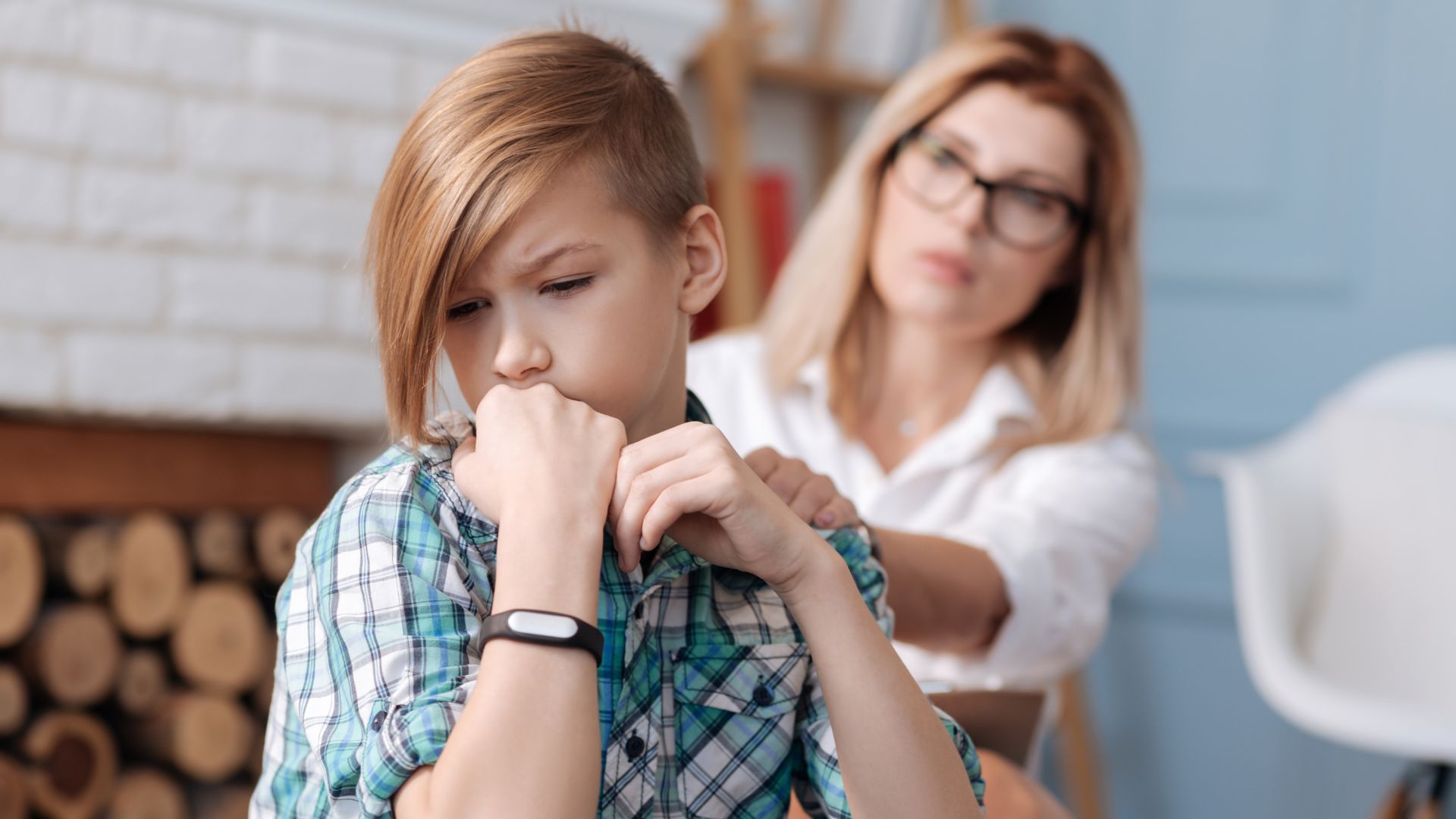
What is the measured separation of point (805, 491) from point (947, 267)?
0.68m

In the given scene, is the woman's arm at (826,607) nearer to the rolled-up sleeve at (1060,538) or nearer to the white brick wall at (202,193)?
the rolled-up sleeve at (1060,538)

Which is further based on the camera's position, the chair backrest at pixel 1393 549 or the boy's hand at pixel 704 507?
the chair backrest at pixel 1393 549

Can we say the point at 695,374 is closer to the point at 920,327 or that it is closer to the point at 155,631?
the point at 920,327

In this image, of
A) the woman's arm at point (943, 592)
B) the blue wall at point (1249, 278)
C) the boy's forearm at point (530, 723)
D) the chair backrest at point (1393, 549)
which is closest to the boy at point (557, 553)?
the boy's forearm at point (530, 723)

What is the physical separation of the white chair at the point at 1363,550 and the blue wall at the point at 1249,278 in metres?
0.27

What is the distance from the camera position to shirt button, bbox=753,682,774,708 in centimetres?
86

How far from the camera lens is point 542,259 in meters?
0.76

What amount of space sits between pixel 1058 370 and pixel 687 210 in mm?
979

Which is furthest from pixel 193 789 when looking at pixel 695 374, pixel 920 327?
pixel 920 327

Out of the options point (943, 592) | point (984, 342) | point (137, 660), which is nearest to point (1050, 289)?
point (984, 342)

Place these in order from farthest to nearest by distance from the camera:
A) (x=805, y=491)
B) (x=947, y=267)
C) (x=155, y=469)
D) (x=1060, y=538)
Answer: (x=155, y=469)
(x=947, y=267)
(x=1060, y=538)
(x=805, y=491)

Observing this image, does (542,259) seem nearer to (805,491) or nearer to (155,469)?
(805,491)

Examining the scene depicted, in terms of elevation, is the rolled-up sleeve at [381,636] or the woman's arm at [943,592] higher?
the rolled-up sleeve at [381,636]

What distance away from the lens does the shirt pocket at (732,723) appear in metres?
0.86
